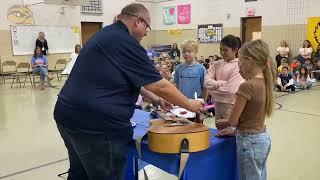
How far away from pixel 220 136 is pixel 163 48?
1411 cm

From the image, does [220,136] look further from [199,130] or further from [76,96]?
[76,96]

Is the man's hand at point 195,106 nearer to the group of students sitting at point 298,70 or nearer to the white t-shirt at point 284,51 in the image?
the group of students sitting at point 298,70

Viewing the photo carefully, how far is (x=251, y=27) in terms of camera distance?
1341 centimetres

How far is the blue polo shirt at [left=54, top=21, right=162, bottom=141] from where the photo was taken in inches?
66.6

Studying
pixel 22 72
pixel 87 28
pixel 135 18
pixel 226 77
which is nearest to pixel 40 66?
pixel 22 72

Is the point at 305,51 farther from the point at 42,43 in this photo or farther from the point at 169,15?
the point at 42,43

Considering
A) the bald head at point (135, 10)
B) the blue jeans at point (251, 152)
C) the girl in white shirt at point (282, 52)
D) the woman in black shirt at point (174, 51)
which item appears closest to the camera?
the bald head at point (135, 10)

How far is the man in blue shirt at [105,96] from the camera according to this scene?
170 centimetres

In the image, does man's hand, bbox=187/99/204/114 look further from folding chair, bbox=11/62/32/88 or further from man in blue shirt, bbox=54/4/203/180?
folding chair, bbox=11/62/32/88

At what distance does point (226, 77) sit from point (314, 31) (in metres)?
9.87

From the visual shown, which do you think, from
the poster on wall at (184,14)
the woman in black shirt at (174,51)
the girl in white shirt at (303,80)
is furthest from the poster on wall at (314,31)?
the poster on wall at (184,14)

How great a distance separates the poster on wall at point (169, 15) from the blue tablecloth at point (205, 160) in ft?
48.4

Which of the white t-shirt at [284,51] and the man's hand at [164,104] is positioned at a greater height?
the white t-shirt at [284,51]

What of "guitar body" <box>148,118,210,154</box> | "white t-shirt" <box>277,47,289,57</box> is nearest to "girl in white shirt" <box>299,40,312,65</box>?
"white t-shirt" <box>277,47,289,57</box>
